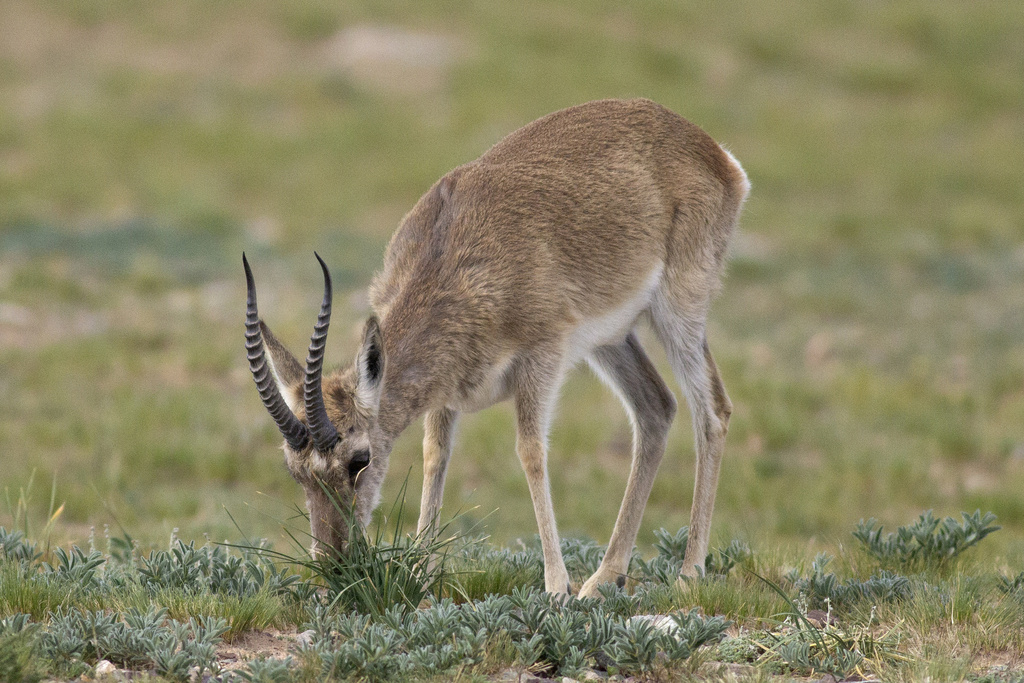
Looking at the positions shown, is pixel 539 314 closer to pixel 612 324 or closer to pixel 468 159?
pixel 612 324

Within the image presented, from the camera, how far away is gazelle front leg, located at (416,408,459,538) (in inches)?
281

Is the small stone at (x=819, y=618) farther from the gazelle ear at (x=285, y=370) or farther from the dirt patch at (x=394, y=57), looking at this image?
the dirt patch at (x=394, y=57)

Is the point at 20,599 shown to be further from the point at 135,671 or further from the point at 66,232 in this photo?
the point at 66,232

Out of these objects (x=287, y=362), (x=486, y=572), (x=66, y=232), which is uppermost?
(x=287, y=362)

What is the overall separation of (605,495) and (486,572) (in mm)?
4690

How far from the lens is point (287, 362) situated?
6.20m

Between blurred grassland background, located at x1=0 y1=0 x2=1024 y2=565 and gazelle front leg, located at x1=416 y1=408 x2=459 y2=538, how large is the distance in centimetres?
238

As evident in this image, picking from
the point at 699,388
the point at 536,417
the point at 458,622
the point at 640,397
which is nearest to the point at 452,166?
the point at 640,397

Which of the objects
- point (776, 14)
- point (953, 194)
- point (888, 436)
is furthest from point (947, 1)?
point (888, 436)

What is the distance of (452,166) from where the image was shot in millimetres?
22812

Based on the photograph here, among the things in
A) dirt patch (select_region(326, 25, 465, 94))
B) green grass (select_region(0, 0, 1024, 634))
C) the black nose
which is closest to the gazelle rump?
the black nose

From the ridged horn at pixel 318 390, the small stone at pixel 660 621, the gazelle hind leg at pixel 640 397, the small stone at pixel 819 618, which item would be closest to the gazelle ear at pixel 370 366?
the ridged horn at pixel 318 390

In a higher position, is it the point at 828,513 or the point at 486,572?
the point at 486,572

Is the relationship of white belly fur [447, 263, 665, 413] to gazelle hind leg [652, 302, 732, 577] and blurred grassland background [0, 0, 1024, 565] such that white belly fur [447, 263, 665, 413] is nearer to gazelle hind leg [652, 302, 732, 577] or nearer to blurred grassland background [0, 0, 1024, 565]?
gazelle hind leg [652, 302, 732, 577]
